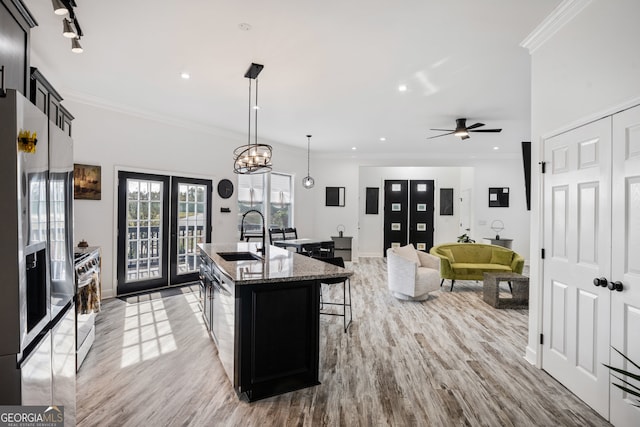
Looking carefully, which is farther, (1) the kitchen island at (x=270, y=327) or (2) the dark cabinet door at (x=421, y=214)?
(2) the dark cabinet door at (x=421, y=214)

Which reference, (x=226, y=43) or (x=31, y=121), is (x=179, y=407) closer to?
(x=31, y=121)

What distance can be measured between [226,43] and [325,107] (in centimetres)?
222

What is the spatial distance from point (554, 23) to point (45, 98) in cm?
401

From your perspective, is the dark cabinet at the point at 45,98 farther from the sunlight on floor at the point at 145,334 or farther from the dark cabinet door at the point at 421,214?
the dark cabinet door at the point at 421,214

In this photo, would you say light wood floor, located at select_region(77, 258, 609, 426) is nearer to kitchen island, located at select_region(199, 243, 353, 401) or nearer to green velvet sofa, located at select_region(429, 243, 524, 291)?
kitchen island, located at select_region(199, 243, 353, 401)

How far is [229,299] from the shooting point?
8.48ft

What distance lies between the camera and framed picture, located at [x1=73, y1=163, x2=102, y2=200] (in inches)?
187

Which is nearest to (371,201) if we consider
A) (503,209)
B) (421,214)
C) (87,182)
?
(421,214)

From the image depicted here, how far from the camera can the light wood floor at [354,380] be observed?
2250 mm

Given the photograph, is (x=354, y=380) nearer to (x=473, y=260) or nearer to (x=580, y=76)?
(x=580, y=76)

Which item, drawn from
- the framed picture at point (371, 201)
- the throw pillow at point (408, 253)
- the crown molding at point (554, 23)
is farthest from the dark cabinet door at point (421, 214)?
the crown molding at point (554, 23)

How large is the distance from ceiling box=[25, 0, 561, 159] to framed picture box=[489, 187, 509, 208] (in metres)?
3.15

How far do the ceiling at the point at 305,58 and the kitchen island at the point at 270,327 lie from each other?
2069mm

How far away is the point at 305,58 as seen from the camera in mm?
3514
